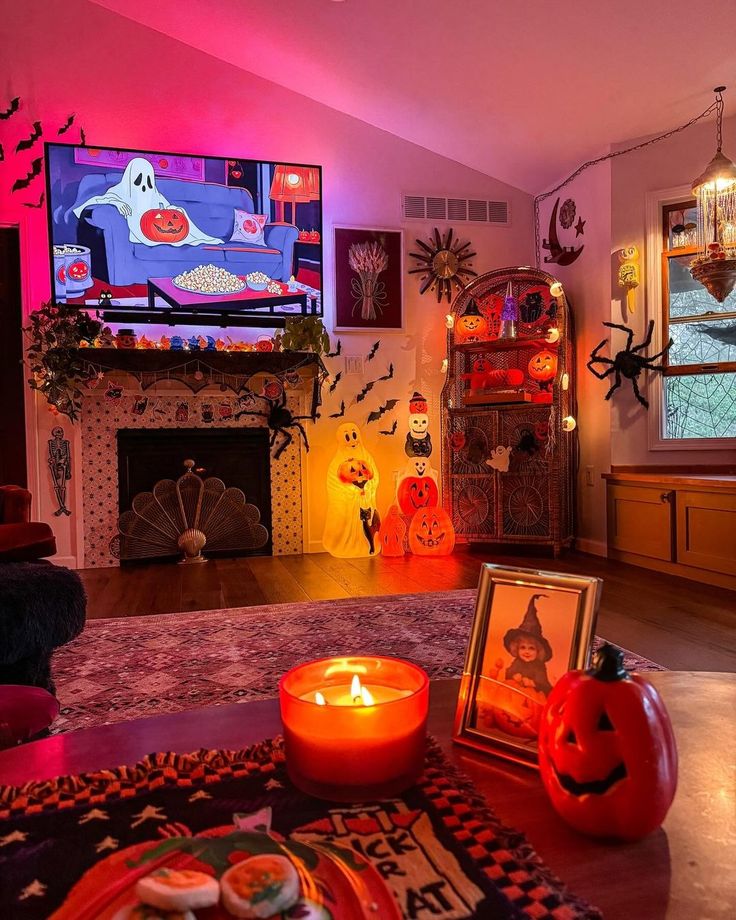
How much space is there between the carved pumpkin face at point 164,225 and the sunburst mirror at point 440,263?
173 cm

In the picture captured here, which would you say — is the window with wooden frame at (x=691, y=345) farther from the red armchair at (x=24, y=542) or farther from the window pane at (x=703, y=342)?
the red armchair at (x=24, y=542)

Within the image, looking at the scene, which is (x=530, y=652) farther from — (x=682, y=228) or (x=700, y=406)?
(x=682, y=228)

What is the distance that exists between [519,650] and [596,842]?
19cm

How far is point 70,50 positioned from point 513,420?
3.95m

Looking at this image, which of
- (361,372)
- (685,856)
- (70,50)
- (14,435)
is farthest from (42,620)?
(70,50)

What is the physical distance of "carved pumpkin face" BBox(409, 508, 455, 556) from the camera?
462cm

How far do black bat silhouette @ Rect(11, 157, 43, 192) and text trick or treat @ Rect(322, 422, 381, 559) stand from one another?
104 inches

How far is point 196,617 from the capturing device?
10.1ft

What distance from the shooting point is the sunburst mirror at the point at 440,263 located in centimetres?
517

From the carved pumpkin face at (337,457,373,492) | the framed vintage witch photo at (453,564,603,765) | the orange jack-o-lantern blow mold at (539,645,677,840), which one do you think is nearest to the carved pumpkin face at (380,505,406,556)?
the carved pumpkin face at (337,457,373,492)

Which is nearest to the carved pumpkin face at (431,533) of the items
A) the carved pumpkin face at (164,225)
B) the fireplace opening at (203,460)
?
the fireplace opening at (203,460)

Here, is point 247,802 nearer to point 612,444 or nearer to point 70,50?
point 612,444

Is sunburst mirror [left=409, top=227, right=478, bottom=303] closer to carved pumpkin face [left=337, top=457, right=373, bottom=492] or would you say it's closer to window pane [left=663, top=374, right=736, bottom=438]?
carved pumpkin face [left=337, top=457, right=373, bottom=492]

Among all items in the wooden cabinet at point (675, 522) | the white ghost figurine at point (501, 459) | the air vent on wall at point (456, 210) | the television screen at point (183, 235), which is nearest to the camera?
the wooden cabinet at point (675, 522)
